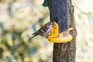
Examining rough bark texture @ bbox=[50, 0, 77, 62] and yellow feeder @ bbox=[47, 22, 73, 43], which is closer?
yellow feeder @ bbox=[47, 22, 73, 43]

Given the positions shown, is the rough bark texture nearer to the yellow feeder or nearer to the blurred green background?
the yellow feeder

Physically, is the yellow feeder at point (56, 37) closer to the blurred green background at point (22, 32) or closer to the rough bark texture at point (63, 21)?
the rough bark texture at point (63, 21)

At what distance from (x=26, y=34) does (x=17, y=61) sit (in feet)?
1.15

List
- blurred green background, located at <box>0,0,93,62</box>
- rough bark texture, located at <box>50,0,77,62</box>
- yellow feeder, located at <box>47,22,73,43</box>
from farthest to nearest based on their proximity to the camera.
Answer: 1. blurred green background, located at <box>0,0,93,62</box>
2. rough bark texture, located at <box>50,0,77,62</box>
3. yellow feeder, located at <box>47,22,73,43</box>

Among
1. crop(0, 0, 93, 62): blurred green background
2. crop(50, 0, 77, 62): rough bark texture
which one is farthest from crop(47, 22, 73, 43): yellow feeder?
crop(0, 0, 93, 62): blurred green background

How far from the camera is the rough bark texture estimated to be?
3.11 metres

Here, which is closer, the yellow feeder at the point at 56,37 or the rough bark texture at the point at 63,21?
the yellow feeder at the point at 56,37

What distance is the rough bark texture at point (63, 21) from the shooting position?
10.2 feet

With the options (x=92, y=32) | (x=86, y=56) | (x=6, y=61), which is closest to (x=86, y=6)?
(x=92, y=32)

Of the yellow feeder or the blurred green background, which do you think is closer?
the yellow feeder

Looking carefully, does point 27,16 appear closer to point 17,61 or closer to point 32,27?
point 32,27

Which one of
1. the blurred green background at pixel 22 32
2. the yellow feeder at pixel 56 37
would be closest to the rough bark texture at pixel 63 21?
the yellow feeder at pixel 56 37

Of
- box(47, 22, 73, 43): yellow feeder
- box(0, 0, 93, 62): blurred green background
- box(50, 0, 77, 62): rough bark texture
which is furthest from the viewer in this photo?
box(0, 0, 93, 62): blurred green background

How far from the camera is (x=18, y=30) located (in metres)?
4.53
